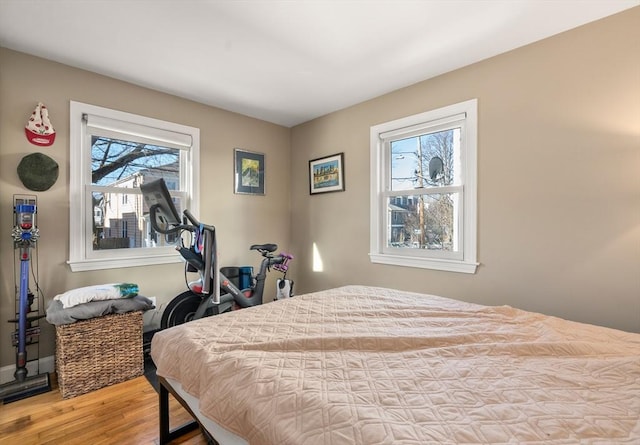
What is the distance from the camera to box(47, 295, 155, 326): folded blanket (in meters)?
2.06

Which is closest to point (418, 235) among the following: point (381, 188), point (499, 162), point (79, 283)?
point (381, 188)

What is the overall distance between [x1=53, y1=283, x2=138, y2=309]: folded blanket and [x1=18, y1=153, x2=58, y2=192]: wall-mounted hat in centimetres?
83

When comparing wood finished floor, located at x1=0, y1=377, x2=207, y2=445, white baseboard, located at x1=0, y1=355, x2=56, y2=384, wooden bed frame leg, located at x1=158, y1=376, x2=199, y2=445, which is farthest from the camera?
white baseboard, located at x1=0, y1=355, x2=56, y2=384

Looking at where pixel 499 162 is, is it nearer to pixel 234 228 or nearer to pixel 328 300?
pixel 328 300

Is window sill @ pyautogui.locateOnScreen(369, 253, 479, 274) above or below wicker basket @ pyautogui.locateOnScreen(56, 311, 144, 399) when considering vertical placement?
above

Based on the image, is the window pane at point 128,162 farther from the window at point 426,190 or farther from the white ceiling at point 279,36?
the window at point 426,190

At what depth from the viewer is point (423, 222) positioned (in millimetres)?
2873

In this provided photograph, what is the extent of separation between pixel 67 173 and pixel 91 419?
1.79m

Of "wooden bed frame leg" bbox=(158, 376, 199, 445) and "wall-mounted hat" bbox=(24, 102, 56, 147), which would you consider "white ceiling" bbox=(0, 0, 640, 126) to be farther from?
"wooden bed frame leg" bbox=(158, 376, 199, 445)

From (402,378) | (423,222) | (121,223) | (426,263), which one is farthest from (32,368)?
(423,222)

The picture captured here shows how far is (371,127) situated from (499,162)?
1284 millimetres

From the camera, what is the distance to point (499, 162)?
7.59 ft

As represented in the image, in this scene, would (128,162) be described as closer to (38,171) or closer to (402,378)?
(38,171)

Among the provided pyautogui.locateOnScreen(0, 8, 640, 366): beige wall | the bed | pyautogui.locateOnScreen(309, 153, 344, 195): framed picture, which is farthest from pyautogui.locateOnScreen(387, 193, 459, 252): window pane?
the bed
